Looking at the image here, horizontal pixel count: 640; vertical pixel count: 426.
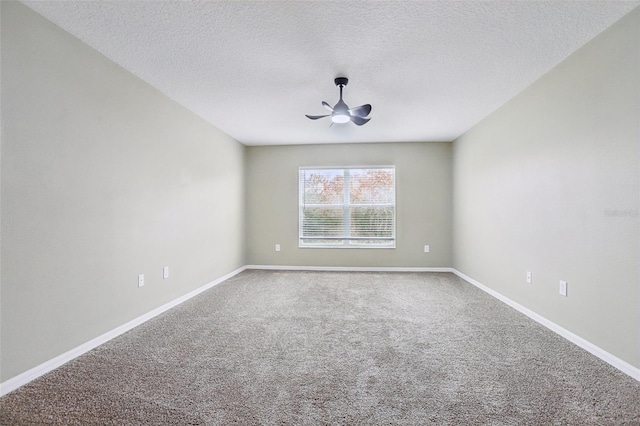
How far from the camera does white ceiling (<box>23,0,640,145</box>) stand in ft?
6.21

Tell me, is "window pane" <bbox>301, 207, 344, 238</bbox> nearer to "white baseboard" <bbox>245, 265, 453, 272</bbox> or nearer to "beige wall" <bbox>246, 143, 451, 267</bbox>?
"beige wall" <bbox>246, 143, 451, 267</bbox>

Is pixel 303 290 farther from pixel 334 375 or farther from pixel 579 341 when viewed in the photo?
pixel 579 341

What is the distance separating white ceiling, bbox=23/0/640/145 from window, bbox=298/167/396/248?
77.1 inches

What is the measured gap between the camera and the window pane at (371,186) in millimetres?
5359

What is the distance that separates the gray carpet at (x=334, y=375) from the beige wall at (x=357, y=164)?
7.12 feet

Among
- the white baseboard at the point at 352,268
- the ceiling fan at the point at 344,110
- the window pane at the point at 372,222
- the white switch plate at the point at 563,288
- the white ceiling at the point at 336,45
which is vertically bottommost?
the white baseboard at the point at 352,268

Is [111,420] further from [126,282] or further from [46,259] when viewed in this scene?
[126,282]

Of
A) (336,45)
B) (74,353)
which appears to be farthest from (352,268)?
(74,353)

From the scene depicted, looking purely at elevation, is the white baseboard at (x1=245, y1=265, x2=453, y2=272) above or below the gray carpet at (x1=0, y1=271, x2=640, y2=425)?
above

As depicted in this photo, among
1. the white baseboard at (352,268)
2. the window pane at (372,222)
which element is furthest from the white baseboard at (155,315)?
the window pane at (372,222)

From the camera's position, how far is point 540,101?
2.82 metres

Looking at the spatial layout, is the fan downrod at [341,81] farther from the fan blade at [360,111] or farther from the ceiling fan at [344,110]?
the fan blade at [360,111]

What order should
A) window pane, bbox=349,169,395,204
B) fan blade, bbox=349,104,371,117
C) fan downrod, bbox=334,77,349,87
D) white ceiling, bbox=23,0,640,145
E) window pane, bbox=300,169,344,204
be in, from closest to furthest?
white ceiling, bbox=23,0,640,145 < fan downrod, bbox=334,77,349,87 < fan blade, bbox=349,104,371,117 < window pane, bbox=349,169,395,204 < window pane, bbox=300,169,344,204

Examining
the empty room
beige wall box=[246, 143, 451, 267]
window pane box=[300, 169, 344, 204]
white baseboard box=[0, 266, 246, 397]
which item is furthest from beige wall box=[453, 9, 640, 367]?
white baseboard box=[0, 266, 246, 397]
